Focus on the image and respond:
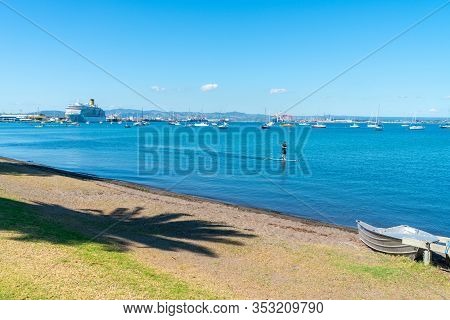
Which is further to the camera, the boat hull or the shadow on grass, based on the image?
the boat hull

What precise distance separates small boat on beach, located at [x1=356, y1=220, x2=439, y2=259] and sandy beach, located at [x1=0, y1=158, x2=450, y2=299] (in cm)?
46

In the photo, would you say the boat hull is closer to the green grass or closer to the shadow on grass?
the shadow on grass

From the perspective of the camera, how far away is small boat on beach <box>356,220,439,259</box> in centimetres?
1648

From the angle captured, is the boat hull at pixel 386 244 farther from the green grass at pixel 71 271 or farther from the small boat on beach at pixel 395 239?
the green grass at pixel 71 271

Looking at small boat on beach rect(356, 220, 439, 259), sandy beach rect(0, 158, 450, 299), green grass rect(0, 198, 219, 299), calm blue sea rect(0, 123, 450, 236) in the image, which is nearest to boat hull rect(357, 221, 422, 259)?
small boat on beach rect(356, 220, 439, 259)

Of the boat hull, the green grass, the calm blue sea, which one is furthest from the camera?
the calm blue sea

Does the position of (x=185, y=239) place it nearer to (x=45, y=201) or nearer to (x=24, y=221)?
(x=24, y=221)

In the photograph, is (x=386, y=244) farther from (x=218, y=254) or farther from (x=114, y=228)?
(x=114, y=228)

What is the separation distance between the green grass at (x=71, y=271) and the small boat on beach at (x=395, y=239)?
1039 cm

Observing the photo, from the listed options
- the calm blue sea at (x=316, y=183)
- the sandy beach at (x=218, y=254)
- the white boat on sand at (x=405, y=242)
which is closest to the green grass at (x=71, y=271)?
the sandy beach at (x=218, y=254)

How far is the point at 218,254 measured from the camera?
15711mm

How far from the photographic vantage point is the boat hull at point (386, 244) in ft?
54.0

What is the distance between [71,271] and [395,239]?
13.6 metres

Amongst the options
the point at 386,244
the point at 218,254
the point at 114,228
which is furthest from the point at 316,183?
the point at 114,228
